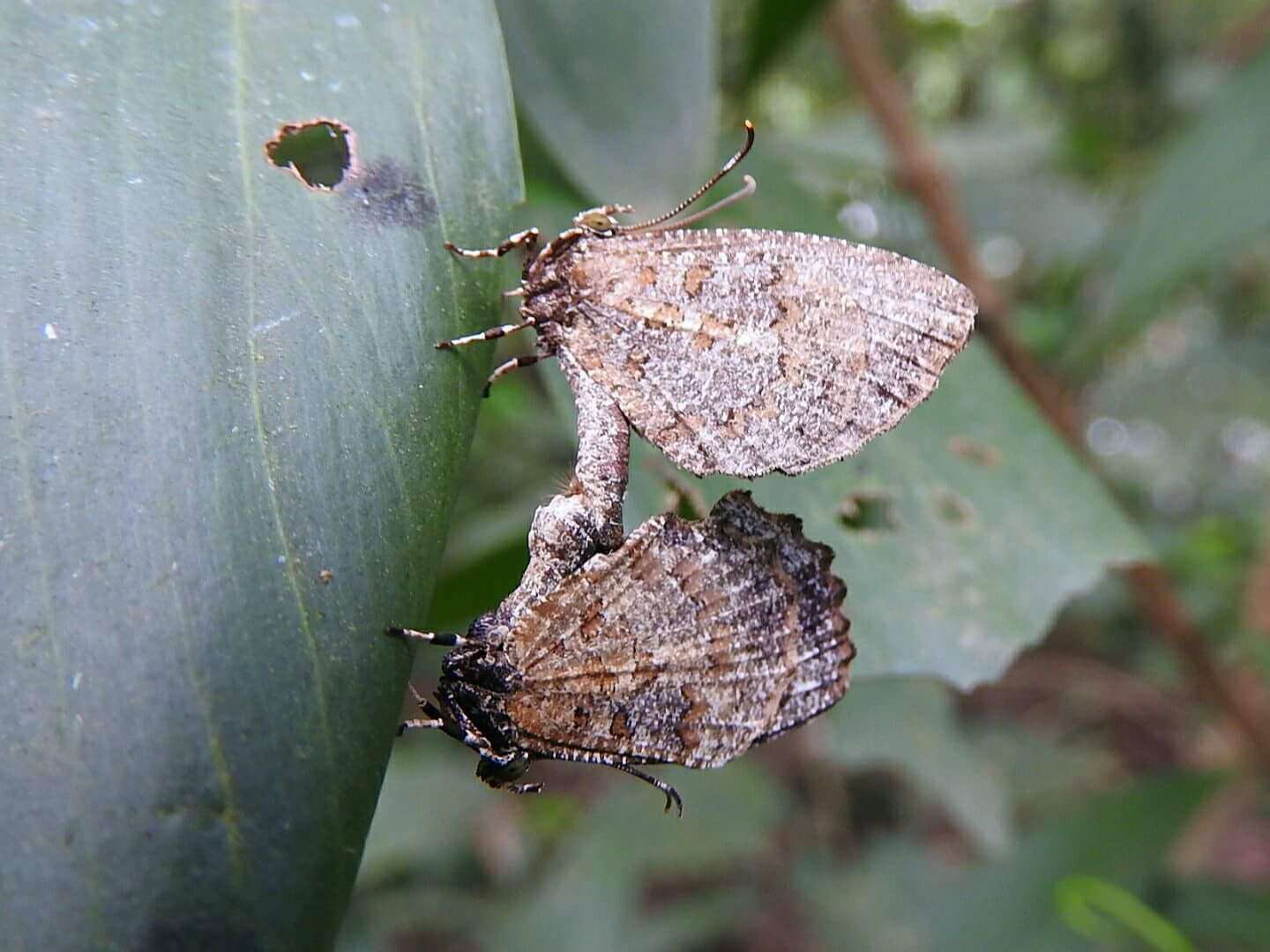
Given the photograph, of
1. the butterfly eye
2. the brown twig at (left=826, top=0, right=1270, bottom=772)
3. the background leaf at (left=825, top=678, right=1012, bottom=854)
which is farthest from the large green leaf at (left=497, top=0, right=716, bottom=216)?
the background leaf at (left=825, top=678, right=1012, bottom=854)

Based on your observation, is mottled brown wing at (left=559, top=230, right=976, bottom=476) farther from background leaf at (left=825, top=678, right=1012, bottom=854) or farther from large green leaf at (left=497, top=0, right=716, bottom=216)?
background leaf at (left=825, top=678, right=1012, bottom=854)

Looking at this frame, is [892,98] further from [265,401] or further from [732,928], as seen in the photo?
[732,928]

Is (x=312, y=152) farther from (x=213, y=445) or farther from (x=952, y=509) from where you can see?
(x=952, y=509)

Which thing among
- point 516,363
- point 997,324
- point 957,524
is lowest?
point 957,524

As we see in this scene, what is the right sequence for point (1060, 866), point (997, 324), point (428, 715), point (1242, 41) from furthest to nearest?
point (1242, 41) < point (1060, 866) < point (997, 324) < point (428, 715)

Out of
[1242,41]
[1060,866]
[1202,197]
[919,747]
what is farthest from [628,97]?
[1242,41]

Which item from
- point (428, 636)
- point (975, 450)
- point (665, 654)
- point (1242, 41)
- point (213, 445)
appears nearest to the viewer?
point (213, 445)

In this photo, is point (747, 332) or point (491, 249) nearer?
point (491, 249)
